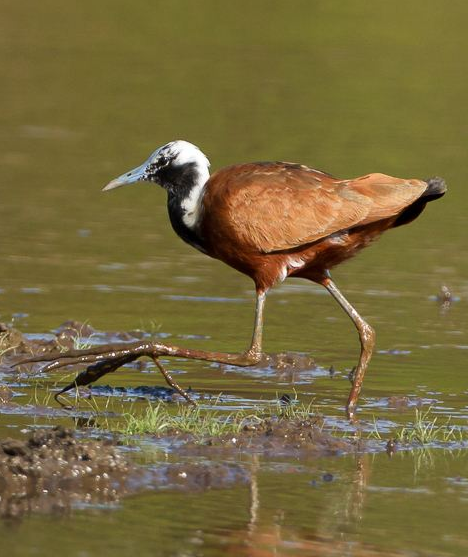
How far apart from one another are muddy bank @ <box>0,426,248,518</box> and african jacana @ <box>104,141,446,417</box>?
1.88 meters

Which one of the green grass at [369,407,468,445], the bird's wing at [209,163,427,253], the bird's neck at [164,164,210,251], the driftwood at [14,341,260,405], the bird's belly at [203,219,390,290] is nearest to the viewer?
the green grass at [369,407,468,445]

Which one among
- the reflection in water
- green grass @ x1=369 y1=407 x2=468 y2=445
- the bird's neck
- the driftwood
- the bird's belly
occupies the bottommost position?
the reflection in water

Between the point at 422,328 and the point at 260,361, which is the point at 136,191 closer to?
the point at 422,328

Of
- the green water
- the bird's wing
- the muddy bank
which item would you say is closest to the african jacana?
the bird's wing

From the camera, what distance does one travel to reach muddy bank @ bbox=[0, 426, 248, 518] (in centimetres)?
693

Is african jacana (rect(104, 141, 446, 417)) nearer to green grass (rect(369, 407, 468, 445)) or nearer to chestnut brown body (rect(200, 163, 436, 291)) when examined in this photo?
chestnut brown body (rect(200, 163, 436, 291))

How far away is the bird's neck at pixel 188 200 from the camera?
9.34 metres

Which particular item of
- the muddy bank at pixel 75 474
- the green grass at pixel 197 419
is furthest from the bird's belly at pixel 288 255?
the muddy bank at pixel 75 474

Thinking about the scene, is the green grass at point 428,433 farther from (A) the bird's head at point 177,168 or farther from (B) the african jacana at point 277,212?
(A) the bird's head at point 177,168

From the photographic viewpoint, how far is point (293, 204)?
925 centimetres

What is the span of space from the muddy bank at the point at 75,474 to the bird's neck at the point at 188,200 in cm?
222

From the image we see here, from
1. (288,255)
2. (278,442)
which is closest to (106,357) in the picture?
(288,255)

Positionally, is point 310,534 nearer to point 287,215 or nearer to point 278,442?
point 278,442

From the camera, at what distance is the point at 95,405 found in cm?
883
